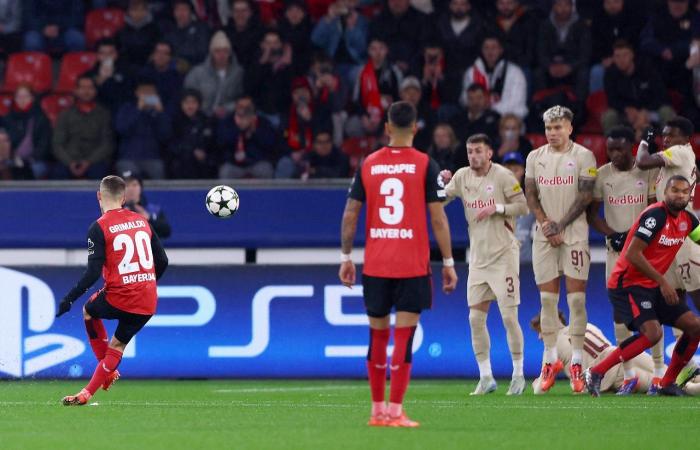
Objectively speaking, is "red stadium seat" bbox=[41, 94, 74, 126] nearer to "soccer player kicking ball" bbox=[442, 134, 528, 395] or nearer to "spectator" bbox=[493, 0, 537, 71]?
"spectator" bbox=[493, 0, 537, 71]

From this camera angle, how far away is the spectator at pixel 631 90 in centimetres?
1902

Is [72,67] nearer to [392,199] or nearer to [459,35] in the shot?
[459,35]

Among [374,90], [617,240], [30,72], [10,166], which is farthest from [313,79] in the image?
[617,240]

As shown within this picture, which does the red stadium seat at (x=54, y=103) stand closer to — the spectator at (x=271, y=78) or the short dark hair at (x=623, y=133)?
the spectator at (x=271, y=78)

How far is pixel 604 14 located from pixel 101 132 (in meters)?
6.97

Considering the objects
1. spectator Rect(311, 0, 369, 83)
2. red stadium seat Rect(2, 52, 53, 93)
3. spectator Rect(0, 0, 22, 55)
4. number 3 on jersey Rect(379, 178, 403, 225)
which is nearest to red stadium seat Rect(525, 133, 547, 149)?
spectator Rect(311, 0, 369, 83)

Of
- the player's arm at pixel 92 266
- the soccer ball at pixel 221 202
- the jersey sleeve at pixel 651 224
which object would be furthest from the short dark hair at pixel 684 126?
the player's arm at pixel 92 266

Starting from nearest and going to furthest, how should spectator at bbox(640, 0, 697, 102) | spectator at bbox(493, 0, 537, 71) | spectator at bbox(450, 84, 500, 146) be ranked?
spectator at bbox(450, 84, 500, 146)
spectator at bbox(640, 0, 697, 102)
spectator at bbox(493, 0, 537, 71)

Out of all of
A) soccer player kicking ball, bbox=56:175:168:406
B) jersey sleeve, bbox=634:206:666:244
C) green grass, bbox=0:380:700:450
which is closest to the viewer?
green grass, bbox=0:380:700:450

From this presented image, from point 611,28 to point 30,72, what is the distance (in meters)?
8.05

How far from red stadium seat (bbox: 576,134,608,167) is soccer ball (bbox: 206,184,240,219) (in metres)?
5.81

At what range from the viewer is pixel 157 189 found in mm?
18172

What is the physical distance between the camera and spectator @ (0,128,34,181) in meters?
18.7

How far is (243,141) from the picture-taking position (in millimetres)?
18969
